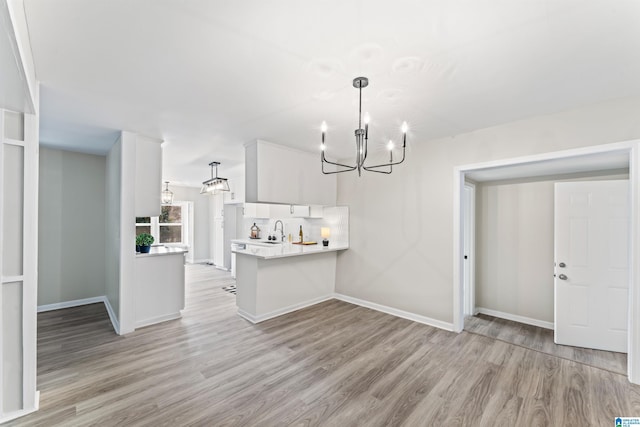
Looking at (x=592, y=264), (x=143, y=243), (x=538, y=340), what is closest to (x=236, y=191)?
(x=143, y=243)

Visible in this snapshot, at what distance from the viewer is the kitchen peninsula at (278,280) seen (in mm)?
3756

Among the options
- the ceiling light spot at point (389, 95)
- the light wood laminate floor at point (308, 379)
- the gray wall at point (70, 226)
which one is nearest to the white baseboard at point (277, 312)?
the light wood laminate floor at point (308, 379)

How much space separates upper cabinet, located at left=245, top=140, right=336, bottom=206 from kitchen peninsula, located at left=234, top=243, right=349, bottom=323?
801mm

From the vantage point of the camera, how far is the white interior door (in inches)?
120

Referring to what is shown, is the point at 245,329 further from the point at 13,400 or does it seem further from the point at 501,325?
the point at 501,325

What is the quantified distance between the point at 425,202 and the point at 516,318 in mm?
2327

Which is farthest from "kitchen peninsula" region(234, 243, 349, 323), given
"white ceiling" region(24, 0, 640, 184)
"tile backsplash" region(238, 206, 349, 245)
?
"white ceiling" region(24, 0, 640, 184)

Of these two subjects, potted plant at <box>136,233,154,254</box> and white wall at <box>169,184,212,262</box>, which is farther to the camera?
white wall at <box>169,184,212,262</box>

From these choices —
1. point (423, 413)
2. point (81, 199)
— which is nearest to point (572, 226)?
point (423, 413)

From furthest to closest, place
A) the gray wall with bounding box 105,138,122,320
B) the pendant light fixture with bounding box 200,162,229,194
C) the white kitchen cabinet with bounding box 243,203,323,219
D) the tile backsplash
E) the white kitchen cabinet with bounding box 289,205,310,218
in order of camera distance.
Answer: the white kitchen cabinet with bounding box 289,205,310,218 < the white kitchen cabinet with bounding box 243,203,323,219 < the pendant light fixture with bounding box 200,162,229,194 < the tile backsplash < the gray wall with bounding box 105,138,122,320

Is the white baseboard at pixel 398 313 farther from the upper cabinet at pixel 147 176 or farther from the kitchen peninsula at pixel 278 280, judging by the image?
the upper cabinet at pixel 147 176

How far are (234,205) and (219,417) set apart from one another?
20.5 ft

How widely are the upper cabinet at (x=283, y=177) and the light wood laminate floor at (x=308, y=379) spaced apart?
69.8 inches

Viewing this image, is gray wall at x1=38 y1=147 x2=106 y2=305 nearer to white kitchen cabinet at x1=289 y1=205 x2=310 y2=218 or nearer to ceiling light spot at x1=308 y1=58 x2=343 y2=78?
white kitchen cabinet at x1=289 y1=205 x2=310 y2=218
